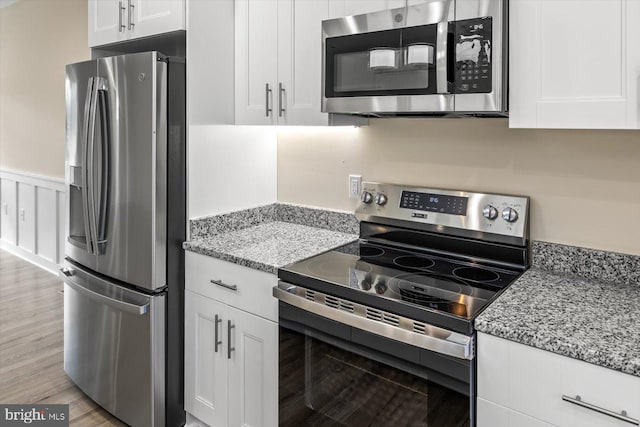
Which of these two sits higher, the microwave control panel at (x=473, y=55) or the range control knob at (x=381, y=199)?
the microwave control panel at (x=473, y=55)

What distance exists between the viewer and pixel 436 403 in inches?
53.0

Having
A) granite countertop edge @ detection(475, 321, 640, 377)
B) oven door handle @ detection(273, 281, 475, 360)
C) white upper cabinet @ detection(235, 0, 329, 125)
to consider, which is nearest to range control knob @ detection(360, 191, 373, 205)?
white upper cabinet @ detection(235, 0, 329, 125)

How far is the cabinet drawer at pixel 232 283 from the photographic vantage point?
1.82 meters

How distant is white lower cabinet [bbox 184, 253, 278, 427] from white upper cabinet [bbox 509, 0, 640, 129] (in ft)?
3.47

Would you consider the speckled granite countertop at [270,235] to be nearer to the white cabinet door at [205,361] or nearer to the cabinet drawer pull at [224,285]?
the cabinet drawer pull at [224,285]

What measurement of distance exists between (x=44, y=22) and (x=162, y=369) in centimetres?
357

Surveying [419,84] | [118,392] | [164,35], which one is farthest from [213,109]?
[118,392]

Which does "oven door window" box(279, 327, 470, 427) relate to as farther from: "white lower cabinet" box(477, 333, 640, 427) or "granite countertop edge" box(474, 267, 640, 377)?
"granite countertop edge" box(474, 267, 640, 377)

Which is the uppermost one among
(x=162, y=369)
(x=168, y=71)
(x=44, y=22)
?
(x=44, y=22)

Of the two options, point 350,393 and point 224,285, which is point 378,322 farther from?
point 224,285

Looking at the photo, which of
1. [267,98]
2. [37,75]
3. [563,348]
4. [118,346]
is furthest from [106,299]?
[37,75]

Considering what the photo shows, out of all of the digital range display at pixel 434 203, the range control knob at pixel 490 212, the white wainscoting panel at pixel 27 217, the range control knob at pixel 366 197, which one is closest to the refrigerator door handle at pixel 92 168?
the range control knob at pixel 366 197

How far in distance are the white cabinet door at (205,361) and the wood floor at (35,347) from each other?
1.51 feet

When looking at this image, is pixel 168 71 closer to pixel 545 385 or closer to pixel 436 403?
pixel 436 403
